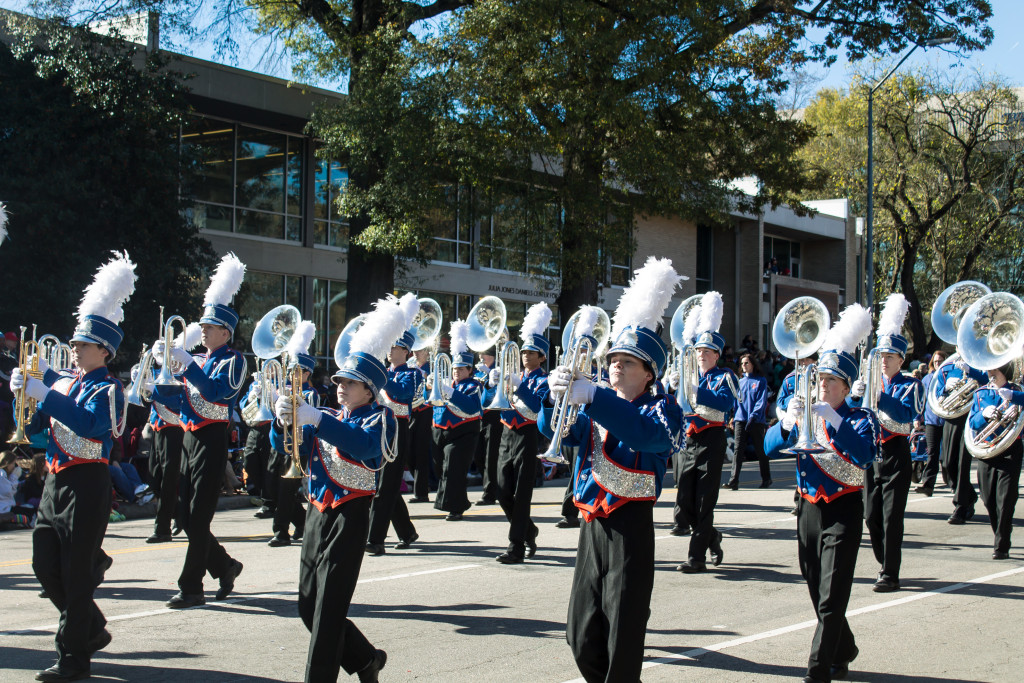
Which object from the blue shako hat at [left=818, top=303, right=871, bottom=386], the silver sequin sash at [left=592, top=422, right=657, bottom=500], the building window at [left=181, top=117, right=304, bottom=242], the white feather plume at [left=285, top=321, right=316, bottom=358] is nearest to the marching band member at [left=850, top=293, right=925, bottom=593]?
the blue shako hat at [left=818, top=303, right=871, bottom=386]

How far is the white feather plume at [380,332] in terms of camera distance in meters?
5.31

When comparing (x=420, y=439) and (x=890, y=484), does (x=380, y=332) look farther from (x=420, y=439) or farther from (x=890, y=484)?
(x=420, y=439)

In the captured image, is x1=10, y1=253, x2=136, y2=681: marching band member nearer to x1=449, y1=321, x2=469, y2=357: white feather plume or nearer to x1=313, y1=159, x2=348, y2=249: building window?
x1=449, y1=321, x2=469, y2=357: white feather plume

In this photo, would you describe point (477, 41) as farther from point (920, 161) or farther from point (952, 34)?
point (920, 161)

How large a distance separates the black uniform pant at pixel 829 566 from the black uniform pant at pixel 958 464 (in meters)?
5.79

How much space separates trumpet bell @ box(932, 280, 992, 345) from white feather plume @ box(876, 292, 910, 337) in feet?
3.37

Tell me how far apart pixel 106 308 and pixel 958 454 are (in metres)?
10.2

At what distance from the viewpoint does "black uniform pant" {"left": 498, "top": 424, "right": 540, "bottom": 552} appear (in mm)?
9281

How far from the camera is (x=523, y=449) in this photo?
9.60 meters

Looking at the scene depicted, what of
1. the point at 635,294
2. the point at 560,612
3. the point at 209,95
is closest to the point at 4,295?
the point at 209,95

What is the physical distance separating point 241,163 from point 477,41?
7.60 meters

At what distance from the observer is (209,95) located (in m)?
21.1

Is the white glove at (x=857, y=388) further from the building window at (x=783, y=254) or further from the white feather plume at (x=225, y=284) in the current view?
the building window at (x=783, y=254)

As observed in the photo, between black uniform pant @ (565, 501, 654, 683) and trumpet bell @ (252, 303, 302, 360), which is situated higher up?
trumpet bell @ (252, 303, 302, 360)
